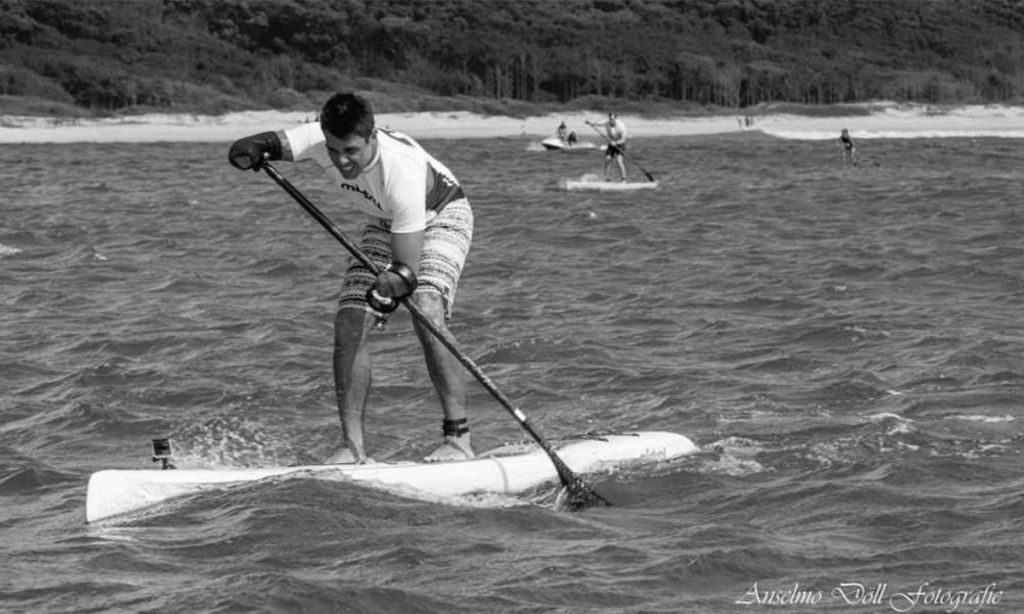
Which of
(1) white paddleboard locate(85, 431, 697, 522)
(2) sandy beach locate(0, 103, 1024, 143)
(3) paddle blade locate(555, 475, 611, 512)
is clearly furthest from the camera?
(2) sandy beach locate(0, 103, 1024, 143)

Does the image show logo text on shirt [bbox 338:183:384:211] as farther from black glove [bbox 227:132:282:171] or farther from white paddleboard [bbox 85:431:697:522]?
white paddleboard [bbox 85:431:697:522]

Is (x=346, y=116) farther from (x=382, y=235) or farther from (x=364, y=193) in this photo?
(x=382, y=235)

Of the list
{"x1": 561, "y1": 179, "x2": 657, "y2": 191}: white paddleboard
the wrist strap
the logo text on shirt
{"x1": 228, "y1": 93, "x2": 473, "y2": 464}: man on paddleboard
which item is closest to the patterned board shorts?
{"x1": 228, "y1": 93, "x2": 473, "y2": 464}: man on paddleboard

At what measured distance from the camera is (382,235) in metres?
9.44

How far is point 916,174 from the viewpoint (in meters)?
38.7

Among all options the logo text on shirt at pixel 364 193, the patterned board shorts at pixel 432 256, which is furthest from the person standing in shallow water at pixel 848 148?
the logo text on shirt at pixel 364 193

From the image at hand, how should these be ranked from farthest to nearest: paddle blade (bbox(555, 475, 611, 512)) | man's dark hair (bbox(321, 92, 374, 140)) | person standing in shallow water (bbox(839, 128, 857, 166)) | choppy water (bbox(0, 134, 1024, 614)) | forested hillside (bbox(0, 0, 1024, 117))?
forested hillside (bbox(0, 0, 1024, 117)) < person standing in shallow water (bbox(839, 128, 857, 166)) < paddle blade (bbox(555, 475, 611, 512)) < man's dark hair (bbox(321, 92, 374, 140)) < choppy water (bbox(0, 134, 1024, 614))

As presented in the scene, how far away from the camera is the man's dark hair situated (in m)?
8.52

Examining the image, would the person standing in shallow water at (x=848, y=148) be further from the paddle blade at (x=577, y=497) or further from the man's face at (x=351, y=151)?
the man's face at (x=351, y=151)

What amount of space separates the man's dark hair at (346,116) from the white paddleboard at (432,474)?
1825 mm

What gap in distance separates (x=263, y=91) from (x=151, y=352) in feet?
224

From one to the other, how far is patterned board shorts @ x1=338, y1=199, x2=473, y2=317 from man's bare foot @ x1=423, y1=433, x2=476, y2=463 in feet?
2.36

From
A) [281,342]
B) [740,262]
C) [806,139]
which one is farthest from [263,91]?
[281,342]

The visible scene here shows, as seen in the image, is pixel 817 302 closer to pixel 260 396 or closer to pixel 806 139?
pixel 260 396
